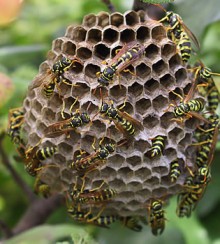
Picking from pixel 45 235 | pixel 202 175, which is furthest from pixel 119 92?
pixel 45 235

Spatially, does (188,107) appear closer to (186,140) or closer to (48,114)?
(186,140)

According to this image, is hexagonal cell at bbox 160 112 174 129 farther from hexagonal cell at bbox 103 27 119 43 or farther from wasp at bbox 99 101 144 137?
hexagonal cell at bbox 103 27 119 43

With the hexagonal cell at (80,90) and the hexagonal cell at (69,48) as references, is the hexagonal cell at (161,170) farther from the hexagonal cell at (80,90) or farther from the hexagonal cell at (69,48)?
the hexagonal cell at (69,48)

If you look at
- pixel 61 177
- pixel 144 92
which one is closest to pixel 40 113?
pixel 61 177

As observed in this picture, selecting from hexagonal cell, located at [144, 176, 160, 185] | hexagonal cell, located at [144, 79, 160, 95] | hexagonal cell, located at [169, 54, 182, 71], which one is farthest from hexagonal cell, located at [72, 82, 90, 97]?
hexagonal cell, located at [144, 176, 160, 185]

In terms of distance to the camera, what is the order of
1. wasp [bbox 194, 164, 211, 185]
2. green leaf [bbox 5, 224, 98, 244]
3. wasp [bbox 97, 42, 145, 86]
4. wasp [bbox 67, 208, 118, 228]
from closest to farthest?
1. wasp [bbox 97, 42, 145, 86]
2. wasp [bbox 194, 164, 211, 185]
3. wasp [bbox 67, 208, 118, 228]
4. green leaf [bbox 5, 224, 98, 244]

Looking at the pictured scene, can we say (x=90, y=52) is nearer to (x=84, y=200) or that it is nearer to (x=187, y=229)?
(x=84, y=200)
